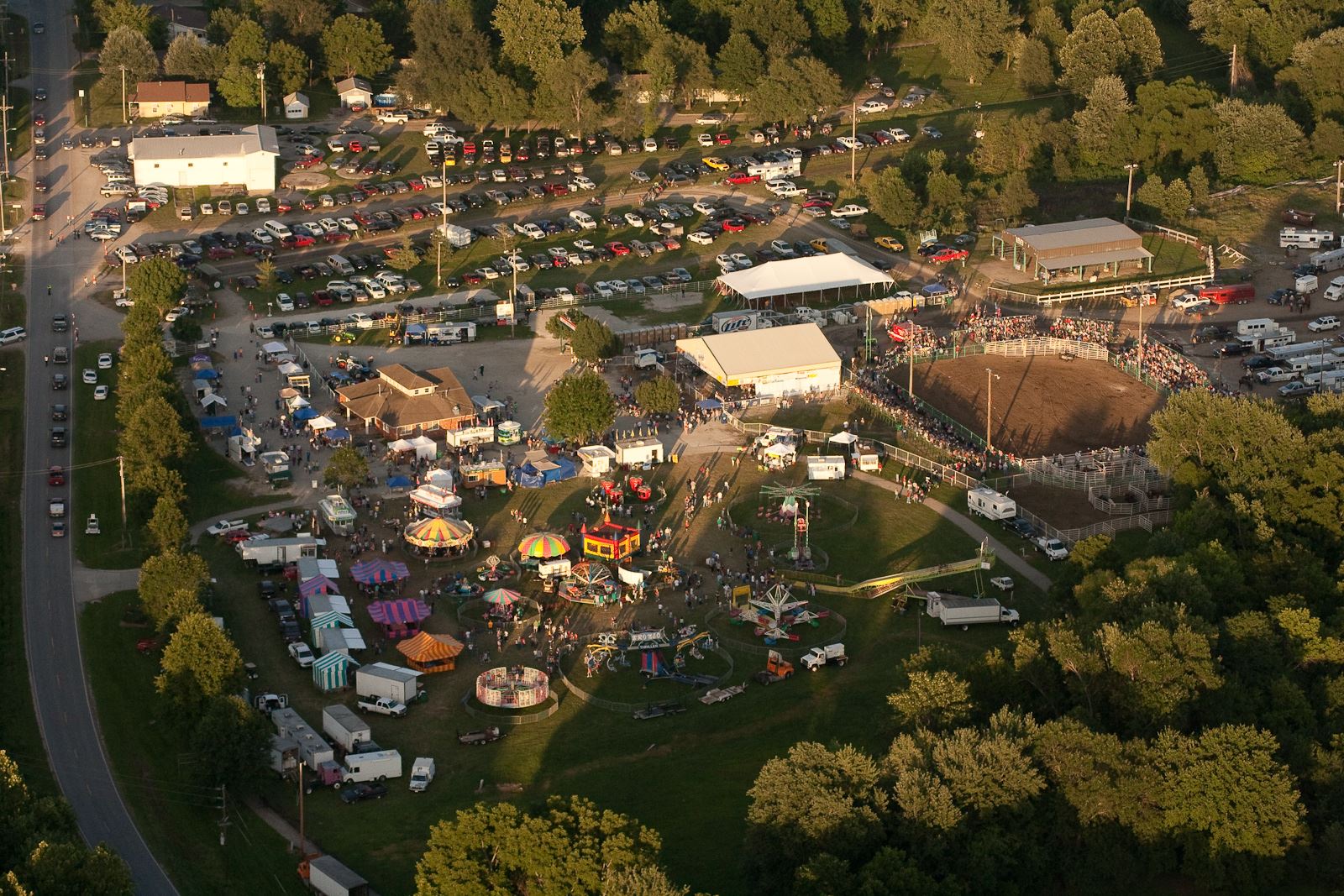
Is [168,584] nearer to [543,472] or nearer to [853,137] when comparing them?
[543,472]

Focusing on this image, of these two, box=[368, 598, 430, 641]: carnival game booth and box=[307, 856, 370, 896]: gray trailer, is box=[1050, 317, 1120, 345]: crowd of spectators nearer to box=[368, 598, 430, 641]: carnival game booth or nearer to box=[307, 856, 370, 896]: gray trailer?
box=[368, 598, 430, 641]: carnival game booth

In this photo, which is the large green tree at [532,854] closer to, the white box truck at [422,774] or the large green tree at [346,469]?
the white box truck at [422,774]

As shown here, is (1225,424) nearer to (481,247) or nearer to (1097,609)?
(1097,609)

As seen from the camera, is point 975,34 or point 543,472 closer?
point 543,472

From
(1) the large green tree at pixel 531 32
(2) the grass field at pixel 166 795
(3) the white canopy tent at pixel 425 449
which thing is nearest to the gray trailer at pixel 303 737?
(2) the grass field at pixel 166 795

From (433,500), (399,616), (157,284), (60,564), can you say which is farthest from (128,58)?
(399,616)

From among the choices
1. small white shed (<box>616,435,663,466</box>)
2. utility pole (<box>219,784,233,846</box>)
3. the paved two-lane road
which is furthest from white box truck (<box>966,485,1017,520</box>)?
the paved two-lane road
